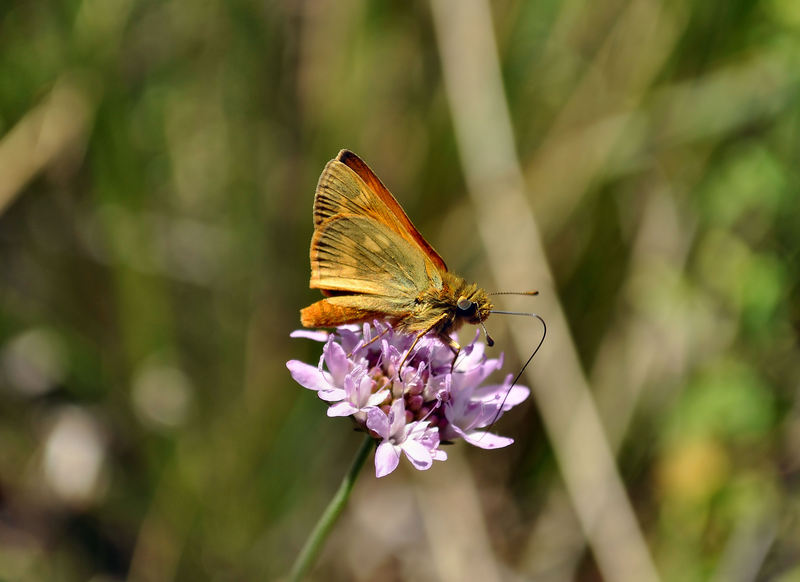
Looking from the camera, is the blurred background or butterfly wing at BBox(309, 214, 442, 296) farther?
the blurred background

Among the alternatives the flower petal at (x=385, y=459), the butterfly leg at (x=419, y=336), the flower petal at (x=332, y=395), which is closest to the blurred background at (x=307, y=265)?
the butterfly leg at (x=419, y=336)

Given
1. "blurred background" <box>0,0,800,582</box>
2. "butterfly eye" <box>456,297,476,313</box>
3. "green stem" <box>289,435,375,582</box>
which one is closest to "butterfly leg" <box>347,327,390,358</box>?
"butterfly eye" <box>456,297,476,313</box>

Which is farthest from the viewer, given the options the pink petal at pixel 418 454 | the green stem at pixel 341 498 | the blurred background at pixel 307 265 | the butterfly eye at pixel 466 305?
the blurred background at pixel 307 265

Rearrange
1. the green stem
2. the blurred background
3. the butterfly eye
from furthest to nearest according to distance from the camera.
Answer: the blurred background < the butterfly eye < the green stem

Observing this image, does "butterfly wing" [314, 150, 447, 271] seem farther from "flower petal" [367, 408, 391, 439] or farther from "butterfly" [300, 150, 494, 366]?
"flower petal" [367, 408, 391, 439]

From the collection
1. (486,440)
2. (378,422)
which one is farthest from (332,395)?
(486,440)

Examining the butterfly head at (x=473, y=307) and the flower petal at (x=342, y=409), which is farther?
the butterfly head at (x=473, y=307)

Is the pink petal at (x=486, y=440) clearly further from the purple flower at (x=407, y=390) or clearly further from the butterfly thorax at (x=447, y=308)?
the butterfly thorax at (x=447, y=308)

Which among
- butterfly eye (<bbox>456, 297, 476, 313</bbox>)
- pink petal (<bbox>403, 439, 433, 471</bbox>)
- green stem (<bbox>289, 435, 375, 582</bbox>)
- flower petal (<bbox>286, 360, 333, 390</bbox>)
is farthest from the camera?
butterfly eye (<bbox>456, 297, 476, 313</bbox>)

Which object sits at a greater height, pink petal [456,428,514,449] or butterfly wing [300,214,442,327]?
butterfly wing [300,214,442,327]
